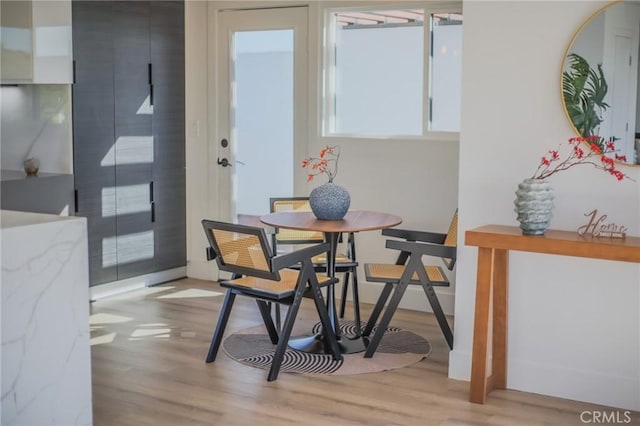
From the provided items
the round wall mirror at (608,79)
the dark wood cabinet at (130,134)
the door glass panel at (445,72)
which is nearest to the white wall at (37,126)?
the dark wood cabinet at (130,134)

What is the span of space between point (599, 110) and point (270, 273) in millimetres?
1746

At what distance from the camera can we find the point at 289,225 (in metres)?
4.69

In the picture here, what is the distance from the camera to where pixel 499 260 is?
4195mm

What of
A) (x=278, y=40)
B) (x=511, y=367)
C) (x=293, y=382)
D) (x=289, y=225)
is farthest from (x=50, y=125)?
(x=511, y=367)

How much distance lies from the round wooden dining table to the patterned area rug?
3.8 inches

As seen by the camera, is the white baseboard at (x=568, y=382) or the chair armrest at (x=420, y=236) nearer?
the white baseboard at (x=568, y=382)

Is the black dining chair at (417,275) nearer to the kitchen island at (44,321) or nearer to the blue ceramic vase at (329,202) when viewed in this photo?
the blue ceramic vase at (329,202)

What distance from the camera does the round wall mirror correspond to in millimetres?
3854

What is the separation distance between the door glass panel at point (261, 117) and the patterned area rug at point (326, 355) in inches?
57.9

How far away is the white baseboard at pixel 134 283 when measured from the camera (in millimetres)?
6094

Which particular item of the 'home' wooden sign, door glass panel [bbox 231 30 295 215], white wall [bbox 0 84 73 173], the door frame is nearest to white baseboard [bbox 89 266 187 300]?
the door frame

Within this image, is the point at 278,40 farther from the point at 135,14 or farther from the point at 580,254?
the point at 580,254

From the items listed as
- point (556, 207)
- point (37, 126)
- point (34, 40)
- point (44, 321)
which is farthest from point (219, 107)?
point (44, 321)

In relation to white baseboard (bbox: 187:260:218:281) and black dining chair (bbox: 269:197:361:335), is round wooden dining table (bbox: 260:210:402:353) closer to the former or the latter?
black dining chair (bbox: 269:197:361:335)
